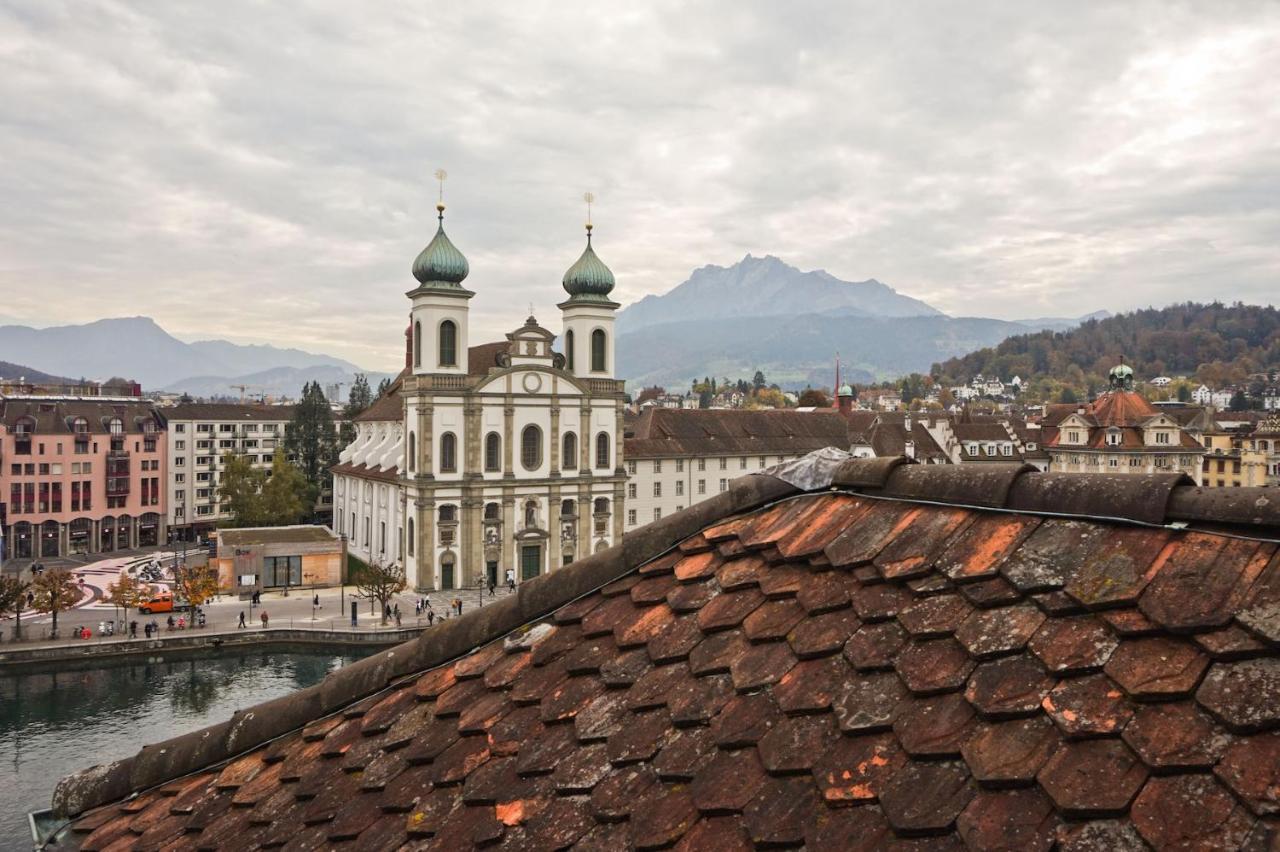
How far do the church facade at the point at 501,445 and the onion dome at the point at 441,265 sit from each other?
0.09 metres

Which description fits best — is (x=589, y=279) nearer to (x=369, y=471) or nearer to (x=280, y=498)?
(x=369, y=471)

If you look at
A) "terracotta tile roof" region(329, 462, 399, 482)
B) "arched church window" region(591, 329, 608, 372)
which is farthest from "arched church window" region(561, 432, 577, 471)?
"terracotta tile roof" region(329, 462, 399, 482)

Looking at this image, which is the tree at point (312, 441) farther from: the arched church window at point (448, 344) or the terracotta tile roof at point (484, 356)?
the arched church window at point (448, 344)

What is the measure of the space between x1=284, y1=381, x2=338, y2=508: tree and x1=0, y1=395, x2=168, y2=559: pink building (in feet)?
43.8

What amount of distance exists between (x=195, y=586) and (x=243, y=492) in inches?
1146

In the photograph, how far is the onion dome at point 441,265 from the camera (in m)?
56.5

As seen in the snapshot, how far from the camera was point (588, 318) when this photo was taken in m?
59.5

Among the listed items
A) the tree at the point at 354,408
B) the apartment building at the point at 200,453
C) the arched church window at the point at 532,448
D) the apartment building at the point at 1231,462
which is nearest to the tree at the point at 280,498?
the apartment building at the point at 200,453

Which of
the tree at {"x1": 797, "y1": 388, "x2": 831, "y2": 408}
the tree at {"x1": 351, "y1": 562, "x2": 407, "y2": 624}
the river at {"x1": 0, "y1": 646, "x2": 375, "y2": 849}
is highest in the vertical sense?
the tree at {"x1": 797, "y1": 388, "x2": 831, "y2": 408}

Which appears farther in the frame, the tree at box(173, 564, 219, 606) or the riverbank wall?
the tree at box(173, 564, 219, 606)

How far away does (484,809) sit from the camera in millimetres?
3086

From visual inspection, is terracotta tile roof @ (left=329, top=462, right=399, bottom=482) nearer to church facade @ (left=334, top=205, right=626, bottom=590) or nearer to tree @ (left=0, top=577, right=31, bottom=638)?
church facade @ (left=334, top=205, right=626, bottom=590)

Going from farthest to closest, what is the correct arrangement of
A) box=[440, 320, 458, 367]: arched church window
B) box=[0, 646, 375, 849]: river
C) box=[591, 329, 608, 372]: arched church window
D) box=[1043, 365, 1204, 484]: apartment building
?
box=[1043, 365, 1204, 484]: apartment building < box=[591, 329, 608, 372]: arched church window < box=[440, 320, 458, 367]: arched church window < box=[0, 646, 375, 849]: river

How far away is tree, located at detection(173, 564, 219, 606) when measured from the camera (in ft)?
147
